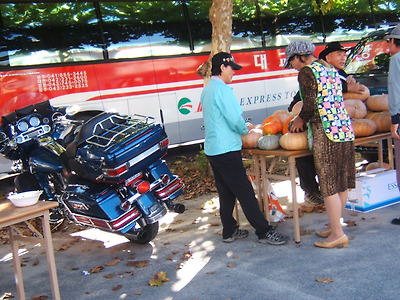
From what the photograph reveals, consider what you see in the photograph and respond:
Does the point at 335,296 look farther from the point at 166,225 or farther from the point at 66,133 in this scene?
the point at 66,133

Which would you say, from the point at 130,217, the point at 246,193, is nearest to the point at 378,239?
the point at 246,193

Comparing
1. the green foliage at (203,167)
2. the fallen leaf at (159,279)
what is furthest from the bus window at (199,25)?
the fallen leaf at (159,279)

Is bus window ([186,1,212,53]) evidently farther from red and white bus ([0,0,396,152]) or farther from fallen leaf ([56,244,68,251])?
fallen leaf ([56,244,68,251])

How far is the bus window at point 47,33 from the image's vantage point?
376 inches

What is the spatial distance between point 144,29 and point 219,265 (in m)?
7.08

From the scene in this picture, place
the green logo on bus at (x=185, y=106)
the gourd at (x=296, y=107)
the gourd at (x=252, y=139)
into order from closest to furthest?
the gourd at (x=252, y=139) < the gourd at (x=296, y=107) < the green logo on bus at (x=185, y=106)

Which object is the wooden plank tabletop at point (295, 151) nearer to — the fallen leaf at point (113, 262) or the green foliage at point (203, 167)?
the fallen leaf at point (113, 262)

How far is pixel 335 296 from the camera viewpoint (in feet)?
13.8

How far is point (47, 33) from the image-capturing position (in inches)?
391

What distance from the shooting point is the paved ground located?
4.49m

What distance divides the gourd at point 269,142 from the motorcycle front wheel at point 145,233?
155cm

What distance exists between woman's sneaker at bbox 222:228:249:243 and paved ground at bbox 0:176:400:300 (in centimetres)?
7

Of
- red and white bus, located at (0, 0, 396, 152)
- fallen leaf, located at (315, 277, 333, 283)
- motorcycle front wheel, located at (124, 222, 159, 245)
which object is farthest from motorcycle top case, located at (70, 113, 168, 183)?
red and white bus, located at (0, 0, 396, 152)

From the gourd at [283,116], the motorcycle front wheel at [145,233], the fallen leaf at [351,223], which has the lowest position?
the fallen leaf at [351,223]
